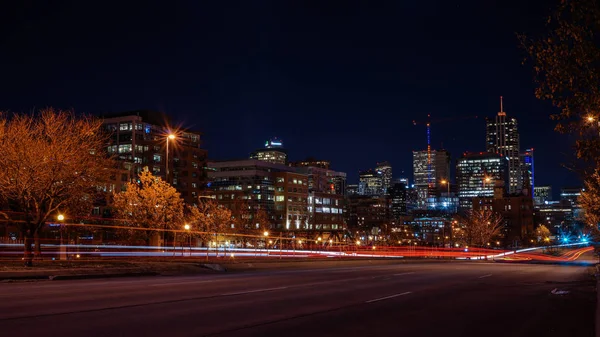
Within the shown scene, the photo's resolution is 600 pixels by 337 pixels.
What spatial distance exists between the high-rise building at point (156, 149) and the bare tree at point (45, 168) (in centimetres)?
9477

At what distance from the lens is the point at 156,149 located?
140875mm

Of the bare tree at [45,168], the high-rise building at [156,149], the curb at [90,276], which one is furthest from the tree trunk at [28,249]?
the high-rise building at [156,149]

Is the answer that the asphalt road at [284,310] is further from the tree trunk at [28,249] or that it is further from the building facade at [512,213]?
the building facade at [512,213]

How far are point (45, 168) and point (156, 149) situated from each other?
111m

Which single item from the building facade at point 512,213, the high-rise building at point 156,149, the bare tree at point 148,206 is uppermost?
the high-rise building at point 156,149

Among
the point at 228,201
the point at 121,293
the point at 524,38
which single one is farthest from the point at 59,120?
the point at 228,201

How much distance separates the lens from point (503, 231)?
157250mm

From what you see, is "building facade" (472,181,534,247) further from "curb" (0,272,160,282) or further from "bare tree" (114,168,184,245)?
"curb" (0,272,160,282)

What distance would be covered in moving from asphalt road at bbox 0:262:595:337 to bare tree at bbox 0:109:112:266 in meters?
10.3

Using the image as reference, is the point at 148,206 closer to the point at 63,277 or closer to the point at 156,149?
the point at 63,277

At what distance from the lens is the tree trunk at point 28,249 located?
94.7 ft

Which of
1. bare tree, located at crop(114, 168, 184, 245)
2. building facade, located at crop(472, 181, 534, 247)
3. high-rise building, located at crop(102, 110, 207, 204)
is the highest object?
high-rise building, located at crop(102, 110, 207, 204)

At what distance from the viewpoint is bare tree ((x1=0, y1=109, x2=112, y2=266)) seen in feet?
102

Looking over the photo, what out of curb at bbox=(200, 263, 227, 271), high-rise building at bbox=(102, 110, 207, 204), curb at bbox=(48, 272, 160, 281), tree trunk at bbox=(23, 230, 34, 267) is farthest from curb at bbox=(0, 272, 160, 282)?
high-rise building at bbox=(102, 110, 207, 204)
